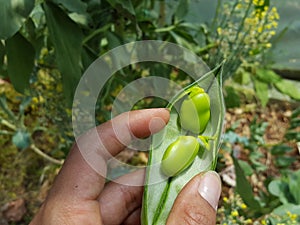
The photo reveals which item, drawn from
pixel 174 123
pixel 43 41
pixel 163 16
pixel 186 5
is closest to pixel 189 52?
pixel 186 5

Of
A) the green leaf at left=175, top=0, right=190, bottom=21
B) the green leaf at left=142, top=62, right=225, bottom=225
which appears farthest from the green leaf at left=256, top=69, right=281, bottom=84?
the green leaf at left=142, top=62, right=225, bottom=225

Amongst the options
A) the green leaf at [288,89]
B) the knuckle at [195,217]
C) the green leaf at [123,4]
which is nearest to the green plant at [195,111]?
the knuckle at [195,217]

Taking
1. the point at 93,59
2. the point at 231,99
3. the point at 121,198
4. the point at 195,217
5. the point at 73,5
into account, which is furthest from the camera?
the point at 231,99

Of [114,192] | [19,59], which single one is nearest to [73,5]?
[19,59]

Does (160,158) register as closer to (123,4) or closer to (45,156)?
(123,4)

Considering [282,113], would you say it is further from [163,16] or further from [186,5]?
[186,5]

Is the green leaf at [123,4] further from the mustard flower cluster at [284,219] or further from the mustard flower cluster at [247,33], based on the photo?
the mustard flower cluster at [284,219]
